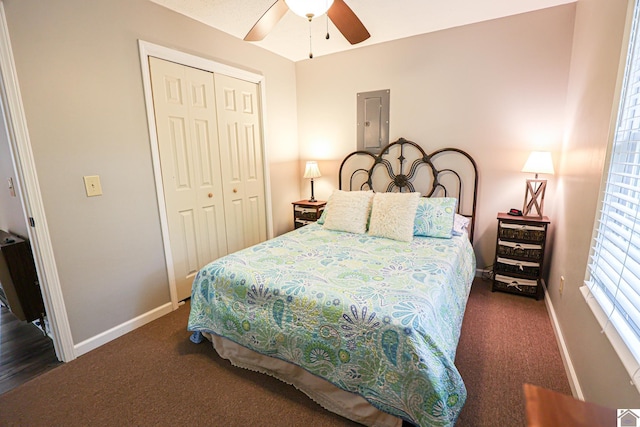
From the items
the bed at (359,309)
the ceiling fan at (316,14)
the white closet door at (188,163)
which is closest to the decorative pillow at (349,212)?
the bed at (359,309)

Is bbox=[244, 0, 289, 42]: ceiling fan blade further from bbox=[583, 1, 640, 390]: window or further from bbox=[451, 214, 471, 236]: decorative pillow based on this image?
bbox=[451, 214, 471, 236]: decorative pillow

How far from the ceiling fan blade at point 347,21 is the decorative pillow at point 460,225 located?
1.75 meters

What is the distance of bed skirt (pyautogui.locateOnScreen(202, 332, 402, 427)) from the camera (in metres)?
1.48

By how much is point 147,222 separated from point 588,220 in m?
2.99

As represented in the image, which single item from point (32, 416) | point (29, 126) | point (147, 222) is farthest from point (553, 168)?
point (32, 416)

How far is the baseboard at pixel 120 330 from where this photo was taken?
2.12 m

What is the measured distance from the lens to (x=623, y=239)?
1220mm

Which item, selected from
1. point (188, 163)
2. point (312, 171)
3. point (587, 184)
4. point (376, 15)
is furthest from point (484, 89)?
point (188, 163)

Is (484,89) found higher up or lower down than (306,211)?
higher up

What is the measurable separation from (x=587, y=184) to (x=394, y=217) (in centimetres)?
125

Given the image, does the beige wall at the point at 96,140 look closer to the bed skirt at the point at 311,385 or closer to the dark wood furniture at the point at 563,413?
the bed skirt at the point at 311,385

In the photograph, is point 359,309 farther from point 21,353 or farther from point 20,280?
point 20,280

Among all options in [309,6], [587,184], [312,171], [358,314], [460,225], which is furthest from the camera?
[312,171]

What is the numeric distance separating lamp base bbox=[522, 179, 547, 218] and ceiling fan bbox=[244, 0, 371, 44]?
1.98 metres
